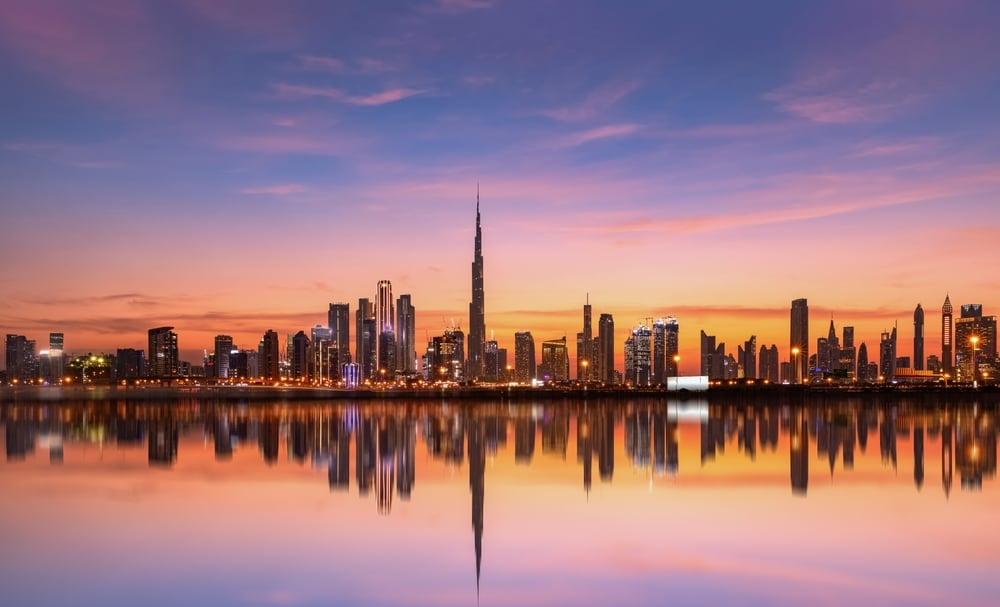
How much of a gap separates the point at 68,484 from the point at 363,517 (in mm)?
14594

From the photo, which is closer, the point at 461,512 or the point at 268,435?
the point at 461,512

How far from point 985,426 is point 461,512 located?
2077 inches

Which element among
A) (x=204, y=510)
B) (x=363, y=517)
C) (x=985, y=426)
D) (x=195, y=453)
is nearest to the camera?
(x=363, y=517)

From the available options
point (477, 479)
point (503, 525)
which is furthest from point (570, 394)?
point (503, 525)

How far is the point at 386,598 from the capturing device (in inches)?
665

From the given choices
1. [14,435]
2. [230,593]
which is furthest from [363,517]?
[14,435]

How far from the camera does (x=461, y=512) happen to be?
26.3m

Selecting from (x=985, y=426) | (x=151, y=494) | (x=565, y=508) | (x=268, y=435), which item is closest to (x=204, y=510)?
(x=151, y=494)

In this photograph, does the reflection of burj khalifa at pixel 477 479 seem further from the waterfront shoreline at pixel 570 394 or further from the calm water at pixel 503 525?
the waterfront shoreline at pixel 570 394

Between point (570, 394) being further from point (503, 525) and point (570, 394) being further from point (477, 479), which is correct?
point (503, 525)

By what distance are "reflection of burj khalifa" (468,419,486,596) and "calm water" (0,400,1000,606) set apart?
13 centimetres

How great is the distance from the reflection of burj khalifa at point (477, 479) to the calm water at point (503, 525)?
129 millimetres

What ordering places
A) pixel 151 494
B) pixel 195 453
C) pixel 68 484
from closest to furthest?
pixel 151 494 < pixel 68 484 < pixel 195 453

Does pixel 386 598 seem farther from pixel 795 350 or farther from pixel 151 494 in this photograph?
pixel 795 350
